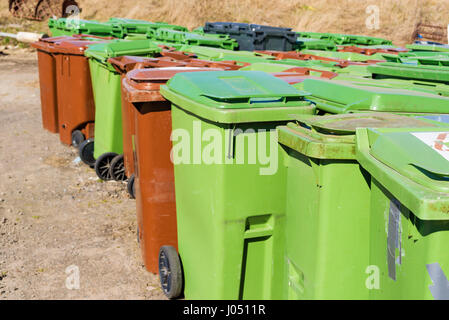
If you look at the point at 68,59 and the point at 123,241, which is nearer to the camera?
the point at 123,241

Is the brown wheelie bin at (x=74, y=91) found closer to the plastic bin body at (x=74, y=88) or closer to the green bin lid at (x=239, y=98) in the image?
the plastic bin body at (x=74, y=88)

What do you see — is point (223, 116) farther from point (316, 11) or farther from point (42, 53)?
point (316, 11)

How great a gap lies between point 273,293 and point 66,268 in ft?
6.28

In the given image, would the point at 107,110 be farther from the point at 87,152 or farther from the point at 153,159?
the point at 153,159

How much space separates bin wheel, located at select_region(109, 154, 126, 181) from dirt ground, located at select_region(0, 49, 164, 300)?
0.10 m

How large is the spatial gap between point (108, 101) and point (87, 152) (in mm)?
1181

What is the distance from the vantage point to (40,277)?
13.0 ft

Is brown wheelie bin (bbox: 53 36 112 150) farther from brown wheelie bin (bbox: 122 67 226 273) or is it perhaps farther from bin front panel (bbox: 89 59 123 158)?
brown wheelie bin (bbox: 122 67 226 273)

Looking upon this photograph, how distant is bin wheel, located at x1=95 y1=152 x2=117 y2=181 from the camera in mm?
5969

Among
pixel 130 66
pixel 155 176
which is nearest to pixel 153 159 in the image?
pixel 155 176

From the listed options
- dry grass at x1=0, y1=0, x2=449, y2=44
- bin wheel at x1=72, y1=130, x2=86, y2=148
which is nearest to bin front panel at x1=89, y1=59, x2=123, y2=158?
bin wheel at x1=72, y1=130, x2=86, y2=148

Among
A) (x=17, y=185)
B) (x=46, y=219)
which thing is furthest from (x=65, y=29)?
(x=46, y=219)
